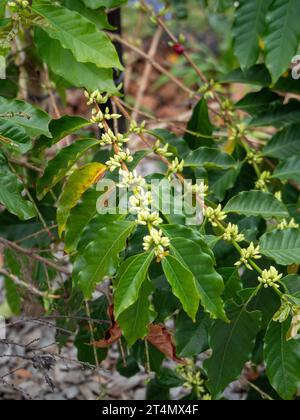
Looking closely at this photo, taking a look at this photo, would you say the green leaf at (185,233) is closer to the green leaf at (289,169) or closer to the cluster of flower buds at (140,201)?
the cluster of flower buds at (140,201)

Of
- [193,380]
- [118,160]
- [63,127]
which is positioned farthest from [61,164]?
[193,380]

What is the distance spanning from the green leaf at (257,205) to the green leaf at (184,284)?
277mm

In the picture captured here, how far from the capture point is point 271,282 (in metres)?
1.19

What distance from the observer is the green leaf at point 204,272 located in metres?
1.13

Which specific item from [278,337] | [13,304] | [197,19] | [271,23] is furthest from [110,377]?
[197,19]

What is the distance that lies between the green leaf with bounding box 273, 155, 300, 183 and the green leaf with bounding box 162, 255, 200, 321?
539mm

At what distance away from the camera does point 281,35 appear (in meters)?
1.46

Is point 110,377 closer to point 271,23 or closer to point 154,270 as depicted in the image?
point 154,270

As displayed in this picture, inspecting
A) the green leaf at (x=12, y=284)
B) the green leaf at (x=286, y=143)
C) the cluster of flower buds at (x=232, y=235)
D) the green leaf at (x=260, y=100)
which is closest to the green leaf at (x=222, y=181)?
the green leaf at (x=286, y=143)

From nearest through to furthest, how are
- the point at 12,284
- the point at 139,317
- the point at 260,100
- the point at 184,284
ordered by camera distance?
the point at 184,284 < the point at 139,317 < the point at 260,100 < the point at 12,284

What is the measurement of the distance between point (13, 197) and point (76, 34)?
35 centimetres

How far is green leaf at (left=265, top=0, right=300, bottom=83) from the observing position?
1.45 m

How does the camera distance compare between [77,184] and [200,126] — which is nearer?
[77,184]

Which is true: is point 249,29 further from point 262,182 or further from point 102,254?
point 102,254
